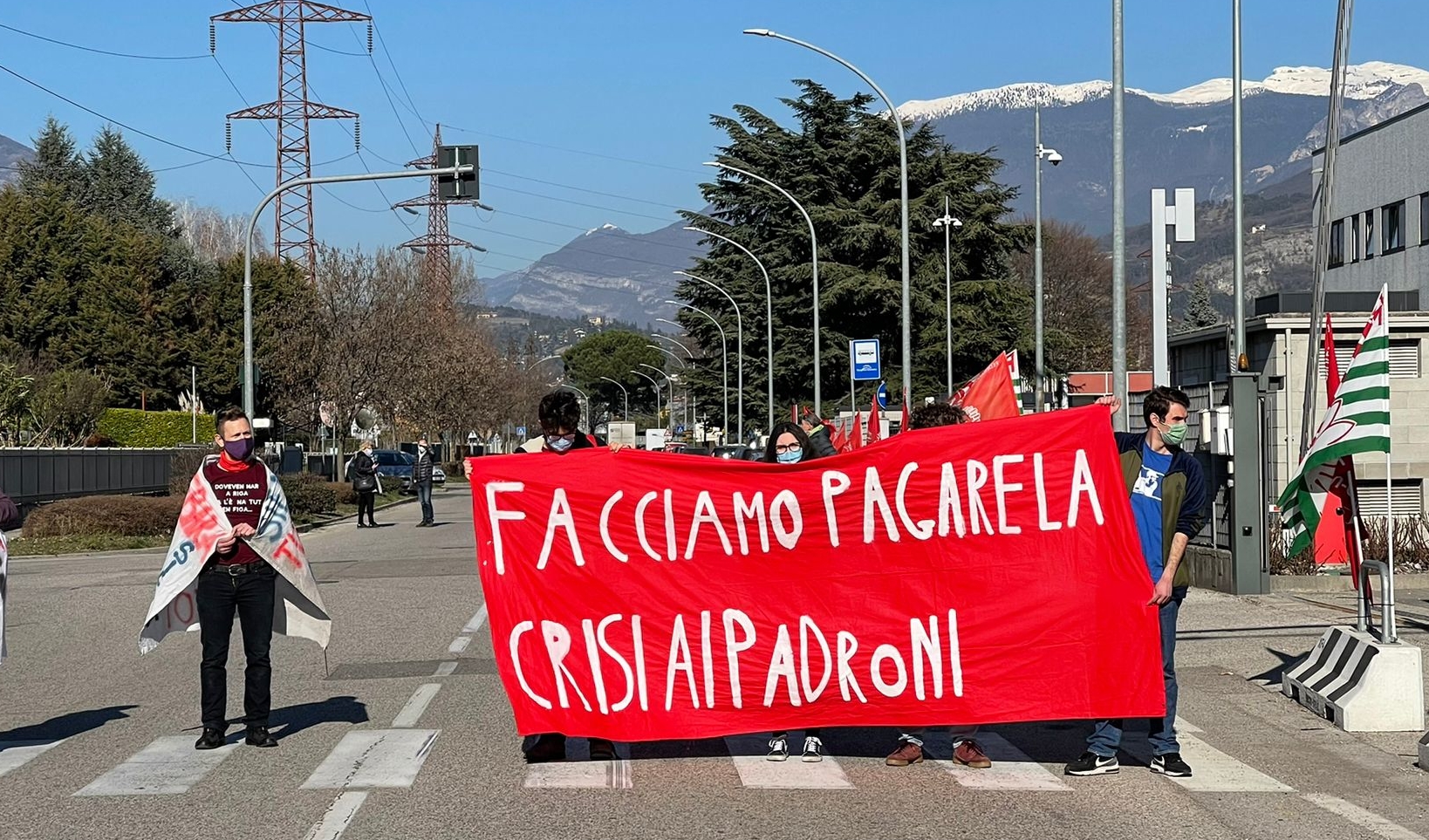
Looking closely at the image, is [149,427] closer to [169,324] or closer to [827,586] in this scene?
[169,324]

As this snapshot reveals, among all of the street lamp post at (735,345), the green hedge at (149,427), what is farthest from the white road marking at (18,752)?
the street lamp post at (735,345)

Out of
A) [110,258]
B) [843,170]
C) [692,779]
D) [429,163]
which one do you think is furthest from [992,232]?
[692,779]

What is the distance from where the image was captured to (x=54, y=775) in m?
8.78

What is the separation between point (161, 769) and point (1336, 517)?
551 inches

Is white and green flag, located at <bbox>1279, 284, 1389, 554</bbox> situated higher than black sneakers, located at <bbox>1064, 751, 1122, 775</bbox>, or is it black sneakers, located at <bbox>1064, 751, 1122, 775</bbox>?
white and green flag, located at <bbox>1279, 284, 1389, 554</bbox>

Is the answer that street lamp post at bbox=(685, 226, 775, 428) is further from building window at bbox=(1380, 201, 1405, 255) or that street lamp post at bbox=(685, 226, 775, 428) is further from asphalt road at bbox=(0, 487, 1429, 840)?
asphalt road at bbox=(0, 487, 1429, 840)

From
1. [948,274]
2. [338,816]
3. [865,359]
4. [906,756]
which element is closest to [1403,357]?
[865,359]

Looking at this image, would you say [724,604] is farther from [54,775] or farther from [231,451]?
[54,775]

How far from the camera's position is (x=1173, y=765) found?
28.9 ft

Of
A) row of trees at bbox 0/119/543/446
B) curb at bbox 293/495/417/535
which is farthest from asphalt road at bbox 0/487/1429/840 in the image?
row of trees at bbox 0/119/543/446

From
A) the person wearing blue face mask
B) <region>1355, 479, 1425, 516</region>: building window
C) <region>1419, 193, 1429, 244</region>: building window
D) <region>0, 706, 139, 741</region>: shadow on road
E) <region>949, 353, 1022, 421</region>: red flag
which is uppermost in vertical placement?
<region>1419, 193, 1429, 244</region>: building window

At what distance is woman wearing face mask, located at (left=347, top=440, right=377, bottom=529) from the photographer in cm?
3697

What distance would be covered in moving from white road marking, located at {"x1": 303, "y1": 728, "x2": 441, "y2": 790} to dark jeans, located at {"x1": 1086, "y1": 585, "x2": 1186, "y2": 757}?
11.4 feet

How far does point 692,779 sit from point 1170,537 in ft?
8.83
